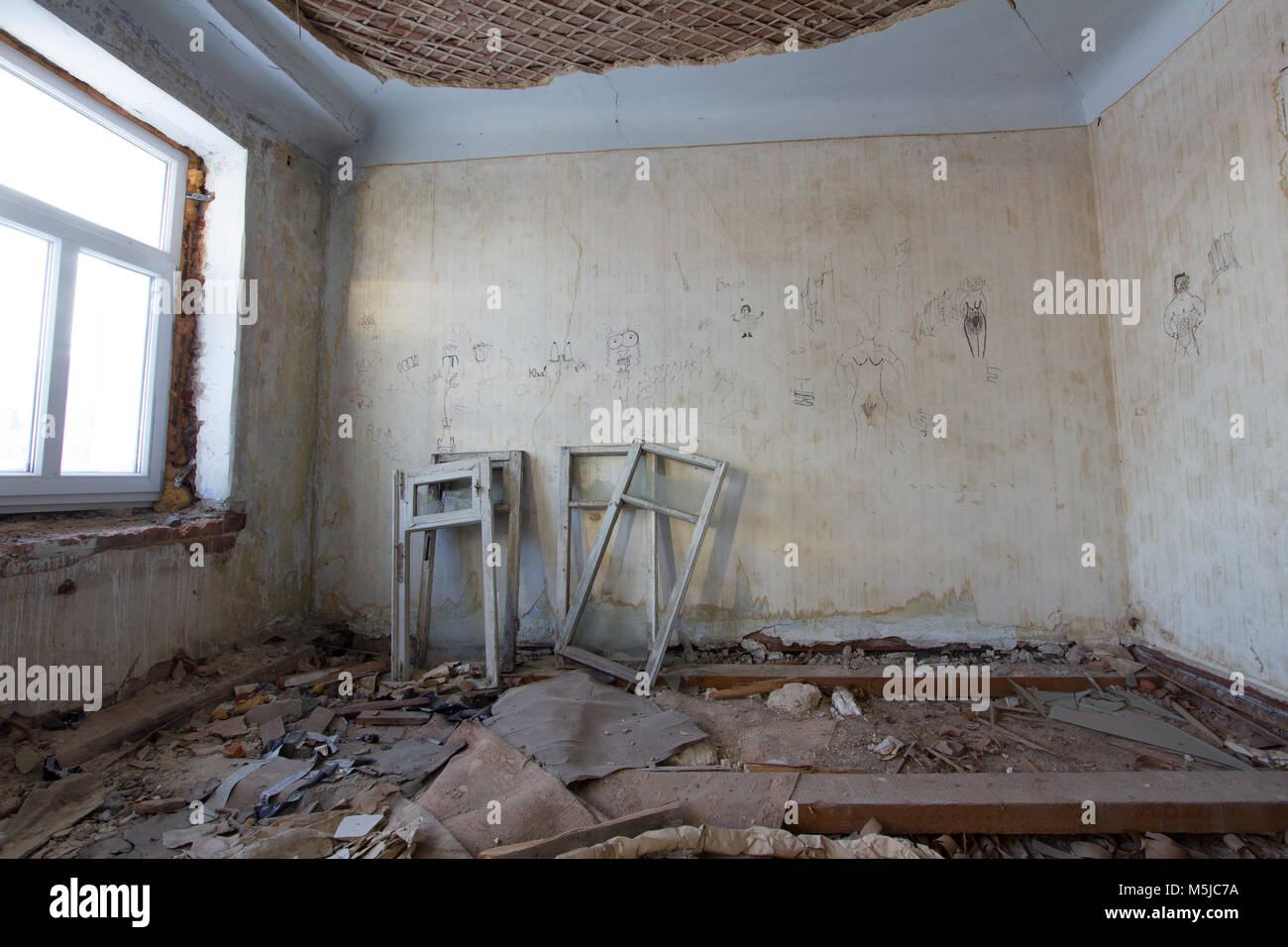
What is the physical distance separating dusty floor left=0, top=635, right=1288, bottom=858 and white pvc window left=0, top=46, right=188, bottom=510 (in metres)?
1.14

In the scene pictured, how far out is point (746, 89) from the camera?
141 inches

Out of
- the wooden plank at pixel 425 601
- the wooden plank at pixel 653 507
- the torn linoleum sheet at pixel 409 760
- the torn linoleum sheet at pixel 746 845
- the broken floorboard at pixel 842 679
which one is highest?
the wooden plank at pixel 653 507

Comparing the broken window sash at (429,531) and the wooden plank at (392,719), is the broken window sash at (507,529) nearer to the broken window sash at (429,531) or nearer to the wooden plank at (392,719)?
the broken window sash at (429,531)

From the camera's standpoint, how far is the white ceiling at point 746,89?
9.92ft

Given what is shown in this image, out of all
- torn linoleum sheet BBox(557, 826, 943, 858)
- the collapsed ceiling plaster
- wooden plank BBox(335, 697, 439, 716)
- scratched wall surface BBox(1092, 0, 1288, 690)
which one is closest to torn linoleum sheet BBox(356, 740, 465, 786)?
wooden plank BBox(335, 697, 439, 716)

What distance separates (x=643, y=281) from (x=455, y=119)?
1685 millimetres

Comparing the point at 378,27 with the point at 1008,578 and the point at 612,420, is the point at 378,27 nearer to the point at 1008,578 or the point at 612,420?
the point at 612,420

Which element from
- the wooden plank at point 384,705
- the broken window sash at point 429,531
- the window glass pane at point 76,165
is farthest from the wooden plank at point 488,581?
the window glass pane at point 76,165

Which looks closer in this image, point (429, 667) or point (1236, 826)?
point (1236, 826)

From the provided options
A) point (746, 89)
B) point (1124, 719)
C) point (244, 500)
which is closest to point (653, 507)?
point (244, 500)

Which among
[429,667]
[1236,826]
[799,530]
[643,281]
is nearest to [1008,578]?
[799,530]

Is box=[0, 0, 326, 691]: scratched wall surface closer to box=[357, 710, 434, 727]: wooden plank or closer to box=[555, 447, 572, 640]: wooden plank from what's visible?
box=[357, 710, 434, 727]: wooden plank

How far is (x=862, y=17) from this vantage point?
2.94 m

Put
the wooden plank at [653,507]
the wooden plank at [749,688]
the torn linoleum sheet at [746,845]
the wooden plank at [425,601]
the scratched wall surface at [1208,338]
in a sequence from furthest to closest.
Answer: the wooden plank at [425,601] → the wooden plank at [653,507] → the wooden plank at [749,688] → the scratched wall surface at [1208,338] → the torn linoleum sheet at [746,845]
